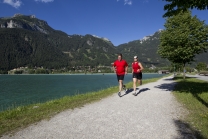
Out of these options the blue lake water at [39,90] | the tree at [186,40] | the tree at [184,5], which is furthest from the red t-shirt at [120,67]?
the tree at [186,40]

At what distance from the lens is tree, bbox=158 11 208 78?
83.1 ft

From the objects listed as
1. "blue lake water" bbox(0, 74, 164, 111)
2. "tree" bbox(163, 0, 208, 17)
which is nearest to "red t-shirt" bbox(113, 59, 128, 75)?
"tree" bbox(163, 0, 208, 17)

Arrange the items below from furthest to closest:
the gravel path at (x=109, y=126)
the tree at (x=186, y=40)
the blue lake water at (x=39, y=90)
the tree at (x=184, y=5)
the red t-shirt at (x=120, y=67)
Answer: the tree at (x=186, y=40), the blue lake water at (x=39, y=90), the red t-shirt at (x=120, y=67), the tree at (x=184, y=5), the gravel path at (x=109, y=126)

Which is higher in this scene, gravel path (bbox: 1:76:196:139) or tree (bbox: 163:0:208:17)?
tree (bbox: 163:0:208:17)

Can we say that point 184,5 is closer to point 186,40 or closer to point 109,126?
point 109,126

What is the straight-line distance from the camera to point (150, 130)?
5.92 meters

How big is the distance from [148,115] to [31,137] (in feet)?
15.3

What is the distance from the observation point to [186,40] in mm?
25422

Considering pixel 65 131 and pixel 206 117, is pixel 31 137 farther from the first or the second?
pixel 206 117

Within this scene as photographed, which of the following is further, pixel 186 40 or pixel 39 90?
pixel 39 90

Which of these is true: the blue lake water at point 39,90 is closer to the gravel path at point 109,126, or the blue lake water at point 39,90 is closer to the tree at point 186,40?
the gravel path at point 109,126

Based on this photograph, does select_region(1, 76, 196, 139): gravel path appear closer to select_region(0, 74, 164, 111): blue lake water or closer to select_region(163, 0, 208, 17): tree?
select_region(163, 0, 208, 17): tree

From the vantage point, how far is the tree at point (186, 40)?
25.3 metres

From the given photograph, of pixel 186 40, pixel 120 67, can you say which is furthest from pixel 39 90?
pixel 186 40
